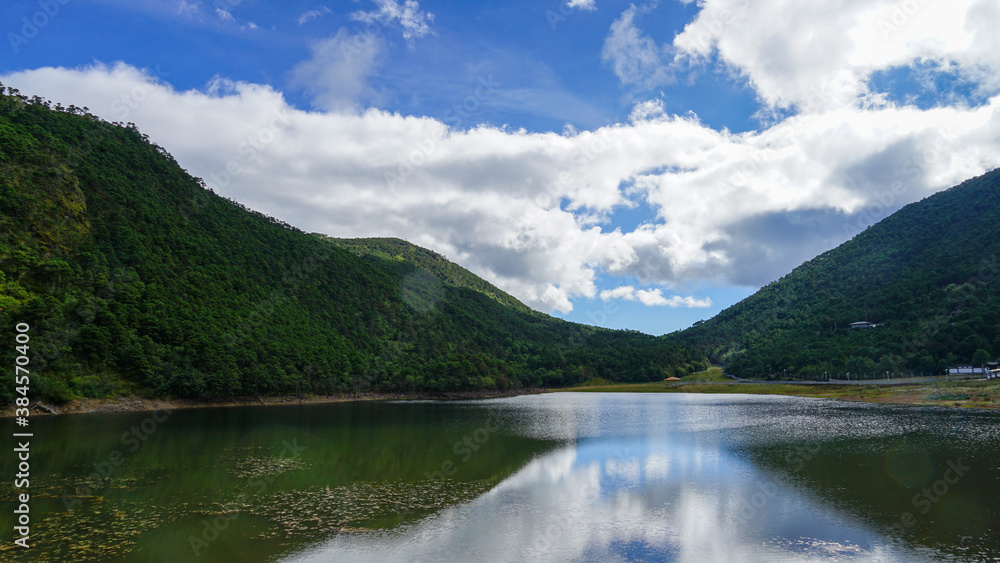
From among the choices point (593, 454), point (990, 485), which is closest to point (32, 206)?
point (593, 454)

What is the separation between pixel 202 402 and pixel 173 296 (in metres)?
20.1

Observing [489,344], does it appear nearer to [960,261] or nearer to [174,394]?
[174,394]

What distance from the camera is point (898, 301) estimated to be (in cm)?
11112

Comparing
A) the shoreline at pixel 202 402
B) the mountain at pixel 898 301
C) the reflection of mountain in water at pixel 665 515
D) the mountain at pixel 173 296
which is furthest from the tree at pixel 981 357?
the shoreline at pixel 202 402

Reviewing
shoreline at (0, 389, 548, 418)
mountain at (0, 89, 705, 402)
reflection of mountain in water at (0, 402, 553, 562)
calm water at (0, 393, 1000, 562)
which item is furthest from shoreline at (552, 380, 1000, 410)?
shoreline at (0, 389, 548, 418)

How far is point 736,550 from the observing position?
14.8 m

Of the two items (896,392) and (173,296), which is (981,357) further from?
(173,296)

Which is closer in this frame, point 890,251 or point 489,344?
point 890,251

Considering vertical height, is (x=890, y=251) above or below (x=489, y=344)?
above

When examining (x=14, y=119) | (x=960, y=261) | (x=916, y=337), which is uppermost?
(x=14, y=119)

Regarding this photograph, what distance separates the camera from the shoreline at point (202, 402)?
55.2 meters

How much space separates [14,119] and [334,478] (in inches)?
4364

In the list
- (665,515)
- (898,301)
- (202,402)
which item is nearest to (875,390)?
(898,301)

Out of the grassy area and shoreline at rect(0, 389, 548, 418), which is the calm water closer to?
shoreline at rect(0, 389, 548, 418)
